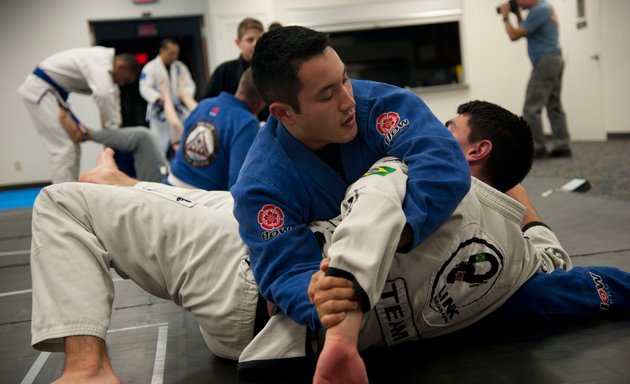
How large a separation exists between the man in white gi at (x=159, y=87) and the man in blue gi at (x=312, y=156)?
5.69 metres

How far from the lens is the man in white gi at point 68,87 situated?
514 centimetres

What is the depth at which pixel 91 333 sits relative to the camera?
1299mm

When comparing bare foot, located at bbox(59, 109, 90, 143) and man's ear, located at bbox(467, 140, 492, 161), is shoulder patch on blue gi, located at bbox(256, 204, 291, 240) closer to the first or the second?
man's ear, located at bbox(467, 140, 492, 161)

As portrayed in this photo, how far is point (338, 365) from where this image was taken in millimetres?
1030

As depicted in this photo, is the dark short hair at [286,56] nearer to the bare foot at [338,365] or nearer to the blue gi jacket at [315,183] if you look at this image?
the blue gi jacket at [315,183]

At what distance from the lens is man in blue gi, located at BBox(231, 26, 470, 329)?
127cm

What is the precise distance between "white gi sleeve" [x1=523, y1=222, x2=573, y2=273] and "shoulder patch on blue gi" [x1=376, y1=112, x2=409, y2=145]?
58 centimetres

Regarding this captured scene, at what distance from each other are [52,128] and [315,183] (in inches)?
175

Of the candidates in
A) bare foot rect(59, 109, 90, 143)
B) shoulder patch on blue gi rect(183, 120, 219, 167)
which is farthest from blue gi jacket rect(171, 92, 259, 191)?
bare foot rect(59, 109, 90, 143)

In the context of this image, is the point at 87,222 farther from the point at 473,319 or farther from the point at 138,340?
the point at 473,319

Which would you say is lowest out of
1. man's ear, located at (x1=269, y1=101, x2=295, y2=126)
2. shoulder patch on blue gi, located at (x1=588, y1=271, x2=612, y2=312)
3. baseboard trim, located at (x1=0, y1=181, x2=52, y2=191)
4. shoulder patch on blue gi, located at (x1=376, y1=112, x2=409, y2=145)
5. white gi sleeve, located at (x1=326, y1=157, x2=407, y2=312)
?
baseboard trim, located at (x1=0, y1=181, x2=52, y2=191)

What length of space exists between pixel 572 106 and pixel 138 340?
8503 millimetres

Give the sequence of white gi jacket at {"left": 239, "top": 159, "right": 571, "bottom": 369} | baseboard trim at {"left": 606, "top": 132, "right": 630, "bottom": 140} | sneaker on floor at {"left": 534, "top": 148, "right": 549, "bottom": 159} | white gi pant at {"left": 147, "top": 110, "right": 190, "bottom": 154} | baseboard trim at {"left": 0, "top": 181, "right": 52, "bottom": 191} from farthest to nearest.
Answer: baseboard trim at {"left": 0, "top": 181, "right": 52, "bottom": 191} → baseboard trim at {"left": 606, "top": 132, "right": 630, "bottom": 140} → white gi pant at {"left": 147, "top": 110, "right": 190, "bottom": 154} → sneaker on floor at {"left": 534, "top": 148, "right": 549, "bottom": 159} → white gi jacket at {"left": 239, "top": 159, "right": 571, "bottom": 369}

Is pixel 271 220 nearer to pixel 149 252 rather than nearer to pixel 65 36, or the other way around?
pixel 149 252
